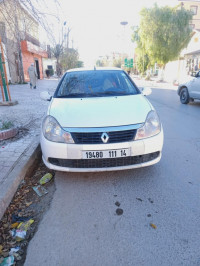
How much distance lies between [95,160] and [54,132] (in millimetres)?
655

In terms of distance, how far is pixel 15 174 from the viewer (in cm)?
266

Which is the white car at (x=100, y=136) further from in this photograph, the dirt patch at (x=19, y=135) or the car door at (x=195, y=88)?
the car door at (x=195, y=88)

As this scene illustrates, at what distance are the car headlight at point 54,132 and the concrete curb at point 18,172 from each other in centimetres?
68

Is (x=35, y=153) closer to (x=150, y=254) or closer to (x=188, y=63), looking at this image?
(x=150, y=254)

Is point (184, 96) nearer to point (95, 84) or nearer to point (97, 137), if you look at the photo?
point (95, 84)

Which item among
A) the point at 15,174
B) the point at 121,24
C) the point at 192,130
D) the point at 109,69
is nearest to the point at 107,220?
the point at 15,174

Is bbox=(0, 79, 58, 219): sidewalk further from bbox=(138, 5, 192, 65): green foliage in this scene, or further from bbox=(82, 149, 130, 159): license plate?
bbox=(138, 5, 192, 65): green foliage

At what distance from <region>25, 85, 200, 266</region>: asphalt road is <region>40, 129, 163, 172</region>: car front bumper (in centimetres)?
33

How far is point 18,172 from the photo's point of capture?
107 inches

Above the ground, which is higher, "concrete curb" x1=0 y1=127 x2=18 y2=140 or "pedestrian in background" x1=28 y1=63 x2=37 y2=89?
"pedestrian in background" x1=28 y1=63 x2=37 y2=89

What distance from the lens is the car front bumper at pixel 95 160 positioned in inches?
93.0

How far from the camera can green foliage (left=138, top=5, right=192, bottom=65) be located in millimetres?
21562

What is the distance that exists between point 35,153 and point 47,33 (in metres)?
2.29

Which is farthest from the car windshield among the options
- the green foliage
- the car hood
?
the green foliage
